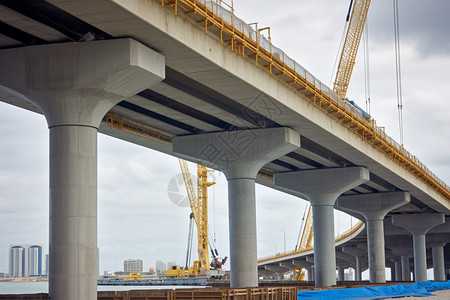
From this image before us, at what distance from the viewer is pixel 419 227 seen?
311 feet

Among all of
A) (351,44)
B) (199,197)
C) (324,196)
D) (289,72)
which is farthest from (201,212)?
(289,72)

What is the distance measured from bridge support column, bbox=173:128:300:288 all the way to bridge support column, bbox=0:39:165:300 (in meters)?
18.0

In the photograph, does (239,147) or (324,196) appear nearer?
(239,147)

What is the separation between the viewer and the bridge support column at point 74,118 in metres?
27.7

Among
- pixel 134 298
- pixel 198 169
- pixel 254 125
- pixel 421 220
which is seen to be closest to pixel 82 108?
pixel 134 298

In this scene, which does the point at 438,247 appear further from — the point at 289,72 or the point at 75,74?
the point at 75,74

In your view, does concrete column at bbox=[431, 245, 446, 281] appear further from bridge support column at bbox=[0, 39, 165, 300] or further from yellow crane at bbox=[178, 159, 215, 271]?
bridge support column at bbox=[0, 39, 165, 300]

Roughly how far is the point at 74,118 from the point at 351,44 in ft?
297

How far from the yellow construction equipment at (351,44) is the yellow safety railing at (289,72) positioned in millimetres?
49257

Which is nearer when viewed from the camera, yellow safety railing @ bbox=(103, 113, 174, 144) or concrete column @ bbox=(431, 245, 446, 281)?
yellow safety railing @ bbox=(103, 113, 174, 144)

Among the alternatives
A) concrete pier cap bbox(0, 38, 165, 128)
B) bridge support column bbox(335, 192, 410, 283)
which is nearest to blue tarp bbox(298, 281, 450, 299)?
bridge support column bbox(335, 192, 410, 283)

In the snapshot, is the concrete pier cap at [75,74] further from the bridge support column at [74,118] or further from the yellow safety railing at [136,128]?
the yellow safety railing at [136,128]

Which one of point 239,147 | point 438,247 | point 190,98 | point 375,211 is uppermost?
point 190,98

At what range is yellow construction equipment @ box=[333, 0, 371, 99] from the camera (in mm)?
110750
